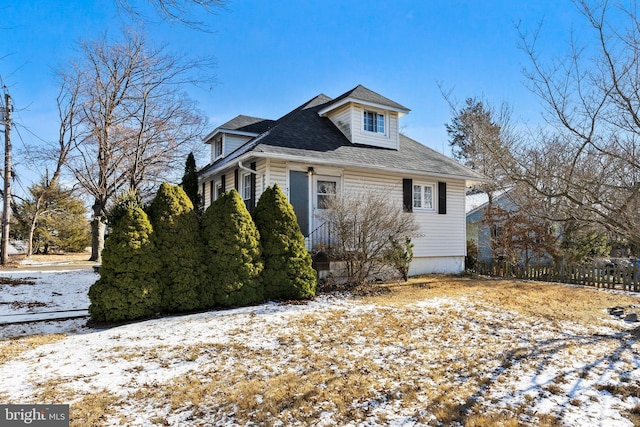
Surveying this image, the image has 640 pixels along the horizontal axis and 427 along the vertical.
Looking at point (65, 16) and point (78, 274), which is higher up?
point (65, 16)

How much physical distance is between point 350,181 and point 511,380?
7.92 meters

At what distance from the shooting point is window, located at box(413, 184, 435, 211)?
12.6 meters

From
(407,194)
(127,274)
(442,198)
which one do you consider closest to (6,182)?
(127,274)

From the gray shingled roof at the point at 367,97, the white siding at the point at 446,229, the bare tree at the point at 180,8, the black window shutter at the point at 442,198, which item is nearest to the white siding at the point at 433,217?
the white siding at the point at 446,229

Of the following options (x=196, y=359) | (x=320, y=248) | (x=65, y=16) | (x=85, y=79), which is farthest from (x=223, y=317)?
(x=85, y=79)

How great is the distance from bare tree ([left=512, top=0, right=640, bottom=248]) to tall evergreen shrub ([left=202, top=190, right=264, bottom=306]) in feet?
17.1

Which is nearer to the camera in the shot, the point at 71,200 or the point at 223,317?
the point at 223,317

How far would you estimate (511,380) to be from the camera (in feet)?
13.0

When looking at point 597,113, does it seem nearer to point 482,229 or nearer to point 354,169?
point 354,169

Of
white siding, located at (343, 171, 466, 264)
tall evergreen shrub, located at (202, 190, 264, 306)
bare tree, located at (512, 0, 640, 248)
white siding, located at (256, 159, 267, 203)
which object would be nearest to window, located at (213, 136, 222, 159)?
white siding, located at (256, 159, 267, 203)

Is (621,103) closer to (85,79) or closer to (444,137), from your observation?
(85,79)

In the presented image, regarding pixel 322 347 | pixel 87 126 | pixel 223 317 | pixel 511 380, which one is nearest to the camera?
pixel 511 380

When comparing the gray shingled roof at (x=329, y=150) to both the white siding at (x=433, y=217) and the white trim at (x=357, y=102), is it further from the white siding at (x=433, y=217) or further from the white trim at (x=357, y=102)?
the white siding at (x=433, y=217)

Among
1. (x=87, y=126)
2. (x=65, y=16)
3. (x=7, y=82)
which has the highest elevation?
(x=87, y=126)
